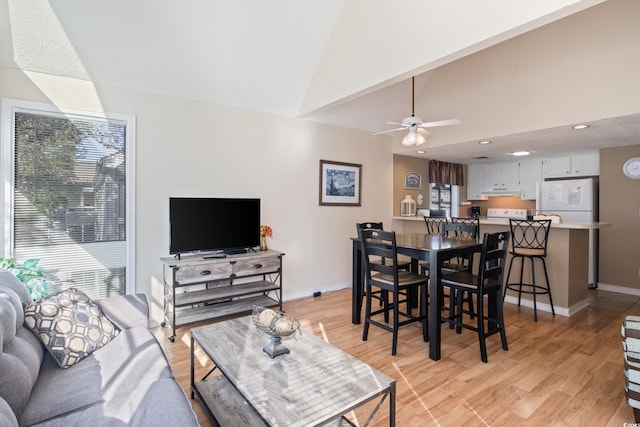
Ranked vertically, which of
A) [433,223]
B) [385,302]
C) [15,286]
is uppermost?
[433,223]

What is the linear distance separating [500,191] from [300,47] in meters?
5.04

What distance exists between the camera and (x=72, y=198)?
9.85ft

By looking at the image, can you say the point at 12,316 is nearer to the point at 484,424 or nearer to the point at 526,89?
the point at 484,424

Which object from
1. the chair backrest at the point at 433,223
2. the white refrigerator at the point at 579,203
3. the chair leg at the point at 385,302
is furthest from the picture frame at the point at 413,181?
the chair leg at the point at 385,302

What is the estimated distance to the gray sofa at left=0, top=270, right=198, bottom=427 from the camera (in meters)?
1.33

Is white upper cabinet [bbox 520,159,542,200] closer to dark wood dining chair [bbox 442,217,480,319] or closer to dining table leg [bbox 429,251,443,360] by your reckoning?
dark wood dining chair [bbox 442,217,480,319]

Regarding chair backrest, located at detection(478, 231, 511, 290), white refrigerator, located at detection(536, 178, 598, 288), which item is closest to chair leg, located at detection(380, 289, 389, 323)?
chair backrest, located at detection(478, 231, 511, 290)

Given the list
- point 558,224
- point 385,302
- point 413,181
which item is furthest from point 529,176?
point 385,302

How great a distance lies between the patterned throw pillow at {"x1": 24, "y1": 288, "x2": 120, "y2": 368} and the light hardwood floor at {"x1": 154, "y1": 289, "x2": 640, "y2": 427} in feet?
2.28

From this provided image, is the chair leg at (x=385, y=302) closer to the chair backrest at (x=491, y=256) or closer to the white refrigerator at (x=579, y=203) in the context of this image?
the chair backrest at (x=491, y=256)

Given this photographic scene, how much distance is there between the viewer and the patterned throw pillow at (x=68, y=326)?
1.80 metres

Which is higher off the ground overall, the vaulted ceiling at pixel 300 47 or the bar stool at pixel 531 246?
the vaulted ceiling at pixel 300 47

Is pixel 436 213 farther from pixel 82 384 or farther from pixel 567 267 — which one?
pixel 82 384

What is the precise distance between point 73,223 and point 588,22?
5.32m
